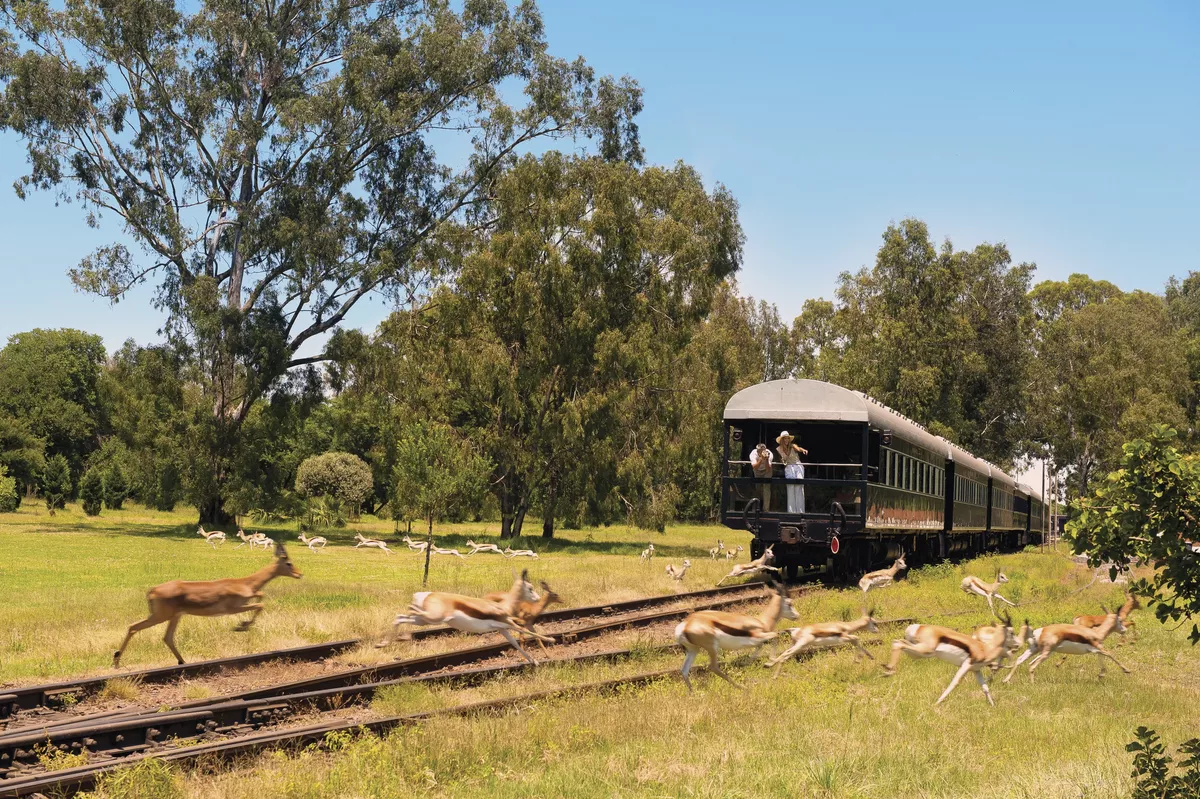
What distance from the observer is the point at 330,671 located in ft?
39.8

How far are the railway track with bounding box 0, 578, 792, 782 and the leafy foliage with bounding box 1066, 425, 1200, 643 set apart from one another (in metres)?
6.44

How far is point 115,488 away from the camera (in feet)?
208

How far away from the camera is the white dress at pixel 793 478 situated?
69.8 feet

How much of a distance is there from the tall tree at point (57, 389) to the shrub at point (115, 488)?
33.6 ft

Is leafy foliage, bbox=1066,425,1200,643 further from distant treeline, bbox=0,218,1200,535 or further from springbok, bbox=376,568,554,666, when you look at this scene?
distant treeline, bbox=0,218,1200,535

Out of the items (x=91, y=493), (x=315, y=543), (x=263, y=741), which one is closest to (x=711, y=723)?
(x=263, y=741)

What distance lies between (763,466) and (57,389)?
67.6 metres

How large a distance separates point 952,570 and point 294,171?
28.6 metres

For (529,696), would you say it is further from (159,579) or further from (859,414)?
(159,579)

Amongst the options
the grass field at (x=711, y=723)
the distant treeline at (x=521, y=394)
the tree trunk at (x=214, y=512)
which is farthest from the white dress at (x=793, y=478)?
the tree trunk at (x=214, y=512)

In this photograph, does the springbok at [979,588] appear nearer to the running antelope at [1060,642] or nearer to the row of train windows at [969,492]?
the running antelope at [1060,642]

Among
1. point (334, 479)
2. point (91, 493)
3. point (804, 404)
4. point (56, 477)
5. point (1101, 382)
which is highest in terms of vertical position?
point (1101, 382)

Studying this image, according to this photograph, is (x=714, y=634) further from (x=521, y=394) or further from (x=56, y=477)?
(x=56, y=477)

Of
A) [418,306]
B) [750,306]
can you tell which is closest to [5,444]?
[418,306]
